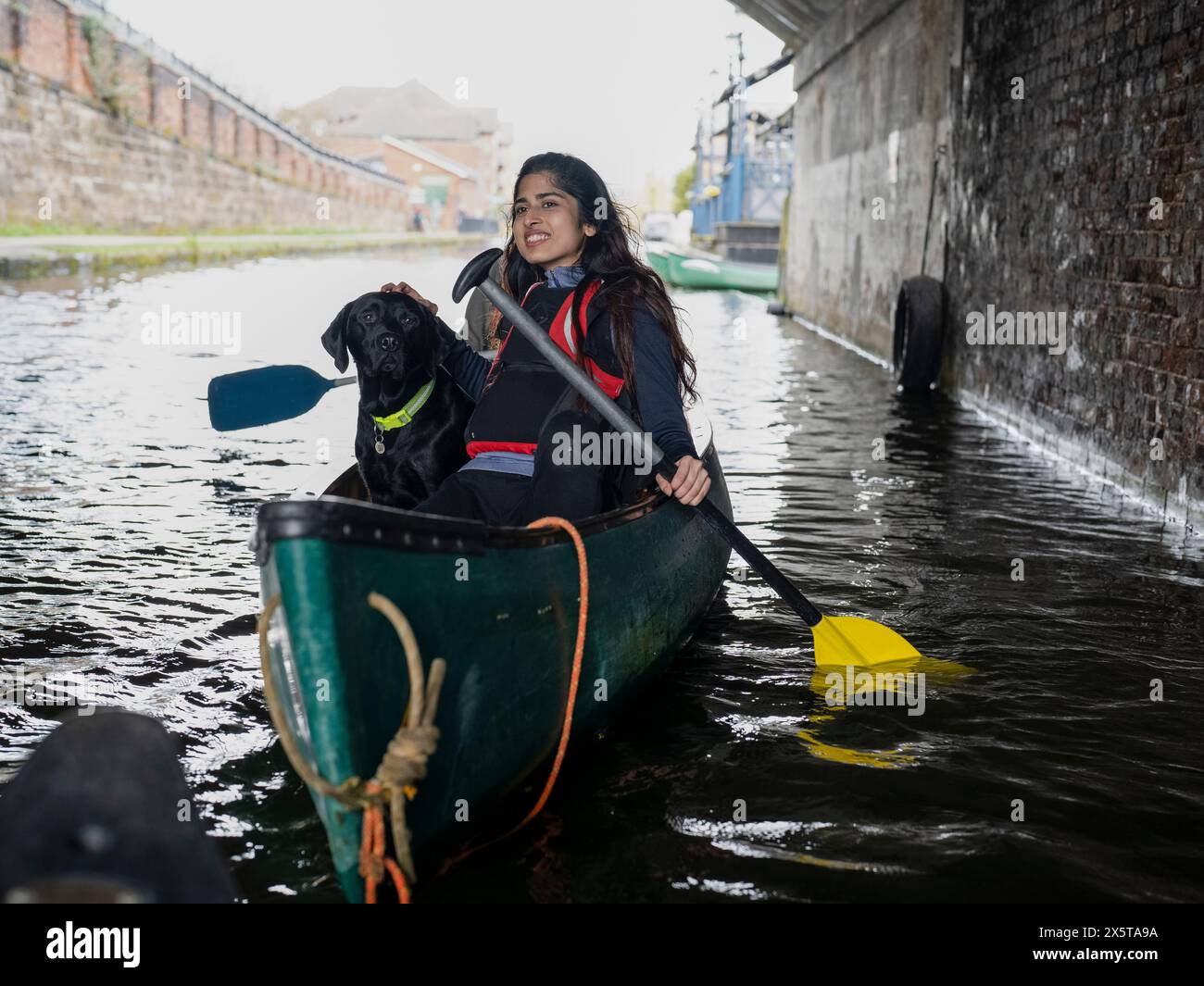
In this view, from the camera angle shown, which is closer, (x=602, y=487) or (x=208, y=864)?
(x=208, y=864)

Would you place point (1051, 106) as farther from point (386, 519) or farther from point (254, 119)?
point (254, 119)

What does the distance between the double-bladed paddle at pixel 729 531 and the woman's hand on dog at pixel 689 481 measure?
3cm

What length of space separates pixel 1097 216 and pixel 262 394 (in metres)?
5.05

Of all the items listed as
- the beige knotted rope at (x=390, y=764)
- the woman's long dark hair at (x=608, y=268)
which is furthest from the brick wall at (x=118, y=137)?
the beige knotted rope at (x=390, y=764)

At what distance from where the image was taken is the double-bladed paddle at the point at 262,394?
5152 millimetres

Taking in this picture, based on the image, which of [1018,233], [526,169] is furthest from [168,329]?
[526,169]

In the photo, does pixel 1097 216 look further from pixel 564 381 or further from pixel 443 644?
pixel 443 644

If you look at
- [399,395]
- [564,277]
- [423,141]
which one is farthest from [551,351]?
[423,141]

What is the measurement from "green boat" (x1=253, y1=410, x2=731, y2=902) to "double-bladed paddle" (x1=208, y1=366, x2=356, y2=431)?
→ 2256 mm

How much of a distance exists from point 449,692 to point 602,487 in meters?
1.28

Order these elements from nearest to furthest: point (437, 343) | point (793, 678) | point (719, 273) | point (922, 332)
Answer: point (793, 678)
point (437, 343)
point (922, 332)
point (719, 273)

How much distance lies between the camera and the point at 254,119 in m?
44.1

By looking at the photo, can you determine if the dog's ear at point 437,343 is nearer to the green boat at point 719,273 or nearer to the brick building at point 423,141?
the green boat at point 719,273

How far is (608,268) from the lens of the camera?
3.88 metres
